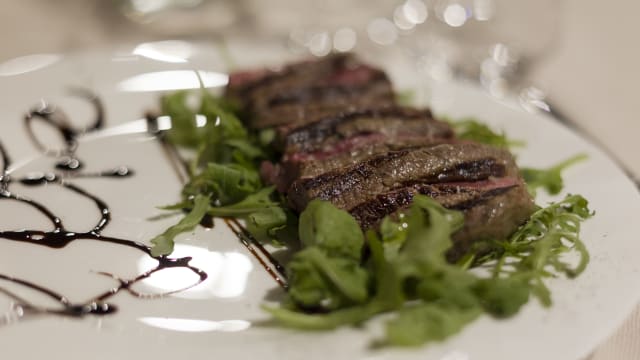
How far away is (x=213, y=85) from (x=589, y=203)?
8.62ft

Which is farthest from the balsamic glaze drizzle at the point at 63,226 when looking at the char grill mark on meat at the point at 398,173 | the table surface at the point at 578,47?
Result: the table surface at the point at 578,47

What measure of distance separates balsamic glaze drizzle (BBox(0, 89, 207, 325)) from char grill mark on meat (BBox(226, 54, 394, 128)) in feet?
2.89

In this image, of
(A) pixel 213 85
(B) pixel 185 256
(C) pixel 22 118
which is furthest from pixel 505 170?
(C) pixel 22 118

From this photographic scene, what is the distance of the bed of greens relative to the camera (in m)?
2.65

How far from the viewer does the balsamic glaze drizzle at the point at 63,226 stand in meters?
2.86

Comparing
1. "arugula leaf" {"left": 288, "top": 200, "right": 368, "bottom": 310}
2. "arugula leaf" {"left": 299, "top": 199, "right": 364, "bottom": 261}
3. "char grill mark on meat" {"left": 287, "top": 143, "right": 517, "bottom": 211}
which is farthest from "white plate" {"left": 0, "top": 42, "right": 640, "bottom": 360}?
"char grill mark on meat" {"left": 287, "top": 143, "right": 517, "bottom": 211}

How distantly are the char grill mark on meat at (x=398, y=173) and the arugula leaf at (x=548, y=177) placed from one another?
485mm

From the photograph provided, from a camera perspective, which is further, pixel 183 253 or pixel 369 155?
pixel 369 155

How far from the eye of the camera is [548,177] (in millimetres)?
3783

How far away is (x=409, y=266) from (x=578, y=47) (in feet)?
14.7

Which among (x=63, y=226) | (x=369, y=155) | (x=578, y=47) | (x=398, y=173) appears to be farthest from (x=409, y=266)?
(x=578, y=47)

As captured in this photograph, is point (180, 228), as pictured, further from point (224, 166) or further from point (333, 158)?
point (333, 158)

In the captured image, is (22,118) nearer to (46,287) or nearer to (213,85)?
(213,85)

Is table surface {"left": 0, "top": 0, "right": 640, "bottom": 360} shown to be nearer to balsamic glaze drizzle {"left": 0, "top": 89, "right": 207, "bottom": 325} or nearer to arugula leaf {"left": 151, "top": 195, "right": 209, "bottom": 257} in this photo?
balsamic glaze drizzle {"left": 0, "top": 89, "right": 207, "bottom": 325}
